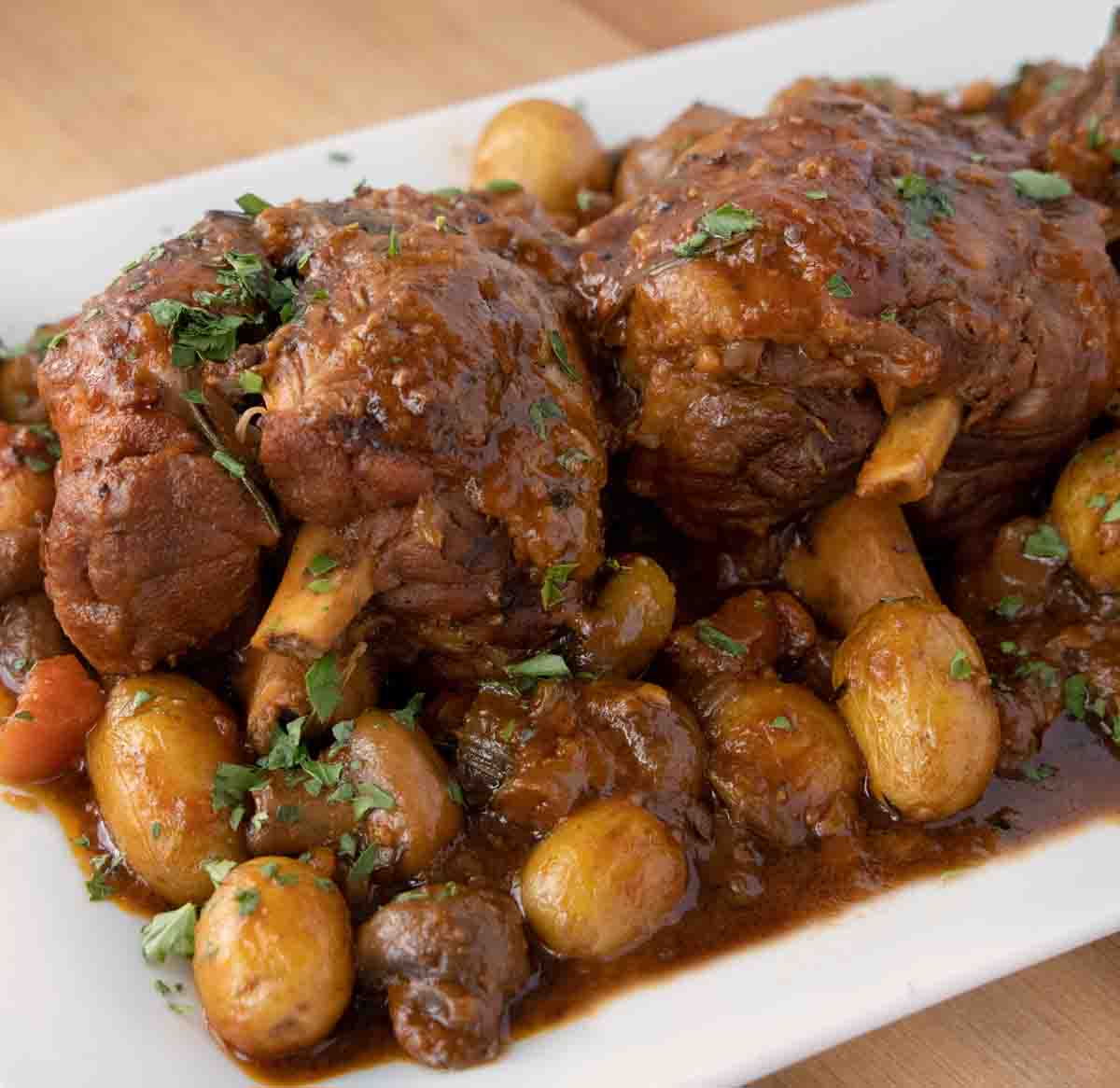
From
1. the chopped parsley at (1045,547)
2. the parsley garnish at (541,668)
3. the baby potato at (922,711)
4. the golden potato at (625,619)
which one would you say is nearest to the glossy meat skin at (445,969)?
the parsley garnish at (541,668)

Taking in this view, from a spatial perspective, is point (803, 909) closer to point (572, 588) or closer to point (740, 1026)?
point (740, 1026)

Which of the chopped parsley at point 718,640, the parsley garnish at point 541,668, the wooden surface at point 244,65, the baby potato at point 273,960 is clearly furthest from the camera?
the wooden surface at point 244,65

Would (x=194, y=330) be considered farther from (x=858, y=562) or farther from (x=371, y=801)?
(x=858, y=562)

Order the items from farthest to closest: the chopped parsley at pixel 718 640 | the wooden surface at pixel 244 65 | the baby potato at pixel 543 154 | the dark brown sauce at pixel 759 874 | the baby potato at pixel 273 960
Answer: the wooden surface at pixel 244 65, the baby potato at pixel 543 154, the chopped parsley at pixel 718 640, the dark brown sauce at pixel 759 874, the baby potato at pixel 273 960

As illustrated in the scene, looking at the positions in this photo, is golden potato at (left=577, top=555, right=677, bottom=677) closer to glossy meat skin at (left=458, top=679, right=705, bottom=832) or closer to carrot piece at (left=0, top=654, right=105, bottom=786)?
glossy meat skin at (left=458, top=679, right=705, bottom=832)

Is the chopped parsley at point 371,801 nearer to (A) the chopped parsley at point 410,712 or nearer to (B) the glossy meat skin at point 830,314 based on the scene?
(A) the chopped parsley at point 410,712

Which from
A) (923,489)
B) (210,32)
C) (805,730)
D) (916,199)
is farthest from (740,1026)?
(210,32)

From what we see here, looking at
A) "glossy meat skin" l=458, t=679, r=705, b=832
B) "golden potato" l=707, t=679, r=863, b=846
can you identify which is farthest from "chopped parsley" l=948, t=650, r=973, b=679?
"glossy meat skin" l=458, t=679, r=705, b=832
